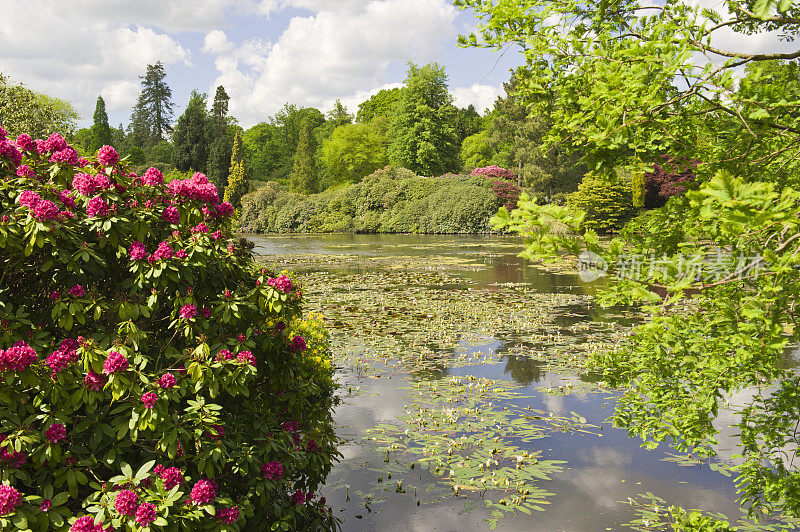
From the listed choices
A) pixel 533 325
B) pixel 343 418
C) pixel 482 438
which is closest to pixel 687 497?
pixel 482 438

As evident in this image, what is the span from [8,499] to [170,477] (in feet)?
2.11

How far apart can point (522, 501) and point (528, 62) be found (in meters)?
3.43

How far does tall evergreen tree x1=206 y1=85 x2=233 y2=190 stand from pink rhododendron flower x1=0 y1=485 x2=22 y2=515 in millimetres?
60470

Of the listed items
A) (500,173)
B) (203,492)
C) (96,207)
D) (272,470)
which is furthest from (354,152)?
(203,492)

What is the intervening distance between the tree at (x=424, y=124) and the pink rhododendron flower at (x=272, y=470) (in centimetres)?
5305

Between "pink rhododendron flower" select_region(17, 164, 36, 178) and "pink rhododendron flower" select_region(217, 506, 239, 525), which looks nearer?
"pink rhododendron flower" select_region(217, 506, 239, 525)

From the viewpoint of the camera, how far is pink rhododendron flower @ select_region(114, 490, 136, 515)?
2.39 m

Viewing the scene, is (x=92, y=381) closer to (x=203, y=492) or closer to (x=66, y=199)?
(x=203, y=492)

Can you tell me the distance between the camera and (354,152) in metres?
61.9

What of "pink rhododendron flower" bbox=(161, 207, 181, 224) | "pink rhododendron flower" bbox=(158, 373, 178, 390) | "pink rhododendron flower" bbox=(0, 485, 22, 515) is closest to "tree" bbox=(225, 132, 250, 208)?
"pink rhododendron flower" bbox=(161, 207, 181, 224)

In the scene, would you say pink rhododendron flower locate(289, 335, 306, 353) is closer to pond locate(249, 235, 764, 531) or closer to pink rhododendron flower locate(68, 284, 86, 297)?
pink rhododendron flower locate(68, 284, 86, 297)

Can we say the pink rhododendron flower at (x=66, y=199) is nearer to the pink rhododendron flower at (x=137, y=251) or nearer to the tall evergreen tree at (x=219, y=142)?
the pink rhododendron flower at (x=137, y=251)

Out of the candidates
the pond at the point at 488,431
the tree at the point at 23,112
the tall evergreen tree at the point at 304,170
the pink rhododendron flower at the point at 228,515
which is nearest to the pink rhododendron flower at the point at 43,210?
→ the pink rhododendron flower at the point at 228,515

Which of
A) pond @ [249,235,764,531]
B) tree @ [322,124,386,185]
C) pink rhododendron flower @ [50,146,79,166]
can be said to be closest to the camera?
pink rhododendron flower @ [50,146,79,166]
